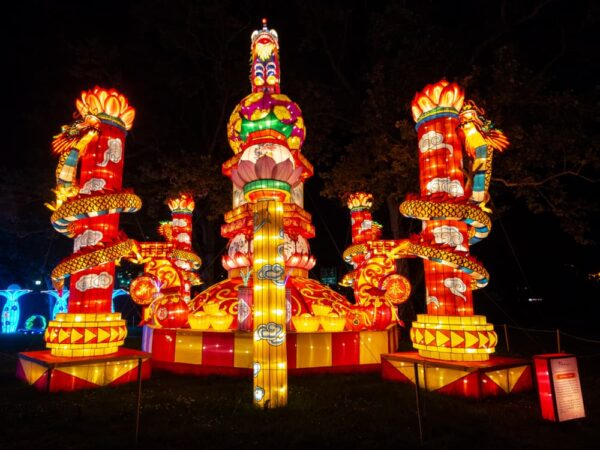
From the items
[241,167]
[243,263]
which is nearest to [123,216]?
[243,263]

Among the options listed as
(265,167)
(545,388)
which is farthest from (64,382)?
(545,388)

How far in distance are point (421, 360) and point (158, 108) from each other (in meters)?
18.3

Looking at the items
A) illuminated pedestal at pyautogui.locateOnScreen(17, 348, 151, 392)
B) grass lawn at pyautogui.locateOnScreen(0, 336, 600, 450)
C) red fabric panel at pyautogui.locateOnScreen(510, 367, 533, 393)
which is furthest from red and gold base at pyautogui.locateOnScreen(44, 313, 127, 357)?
red fabric panel at pyautogui.locateOnScreen(510, 367, 533, 393)

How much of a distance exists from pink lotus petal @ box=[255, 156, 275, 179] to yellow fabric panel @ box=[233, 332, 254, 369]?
13.4 feet

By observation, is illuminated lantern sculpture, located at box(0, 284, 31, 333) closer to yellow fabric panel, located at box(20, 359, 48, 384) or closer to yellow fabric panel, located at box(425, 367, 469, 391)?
yellow fabric panel, located at box(20, 359, 48, 384)

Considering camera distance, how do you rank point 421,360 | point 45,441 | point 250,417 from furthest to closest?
point 421,360, point 250,417, point 45,441

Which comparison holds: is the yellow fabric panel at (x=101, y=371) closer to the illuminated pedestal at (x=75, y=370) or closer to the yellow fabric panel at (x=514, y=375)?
the illuminated pedestal at (x=75, y=370)

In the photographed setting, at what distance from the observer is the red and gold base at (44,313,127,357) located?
315 inches

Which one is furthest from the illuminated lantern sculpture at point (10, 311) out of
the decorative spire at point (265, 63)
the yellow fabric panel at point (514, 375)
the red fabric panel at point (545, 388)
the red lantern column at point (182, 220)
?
the red fabric panel at point (545, 388)

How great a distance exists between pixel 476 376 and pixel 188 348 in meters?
6.18

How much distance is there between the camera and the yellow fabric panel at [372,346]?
33.0ft

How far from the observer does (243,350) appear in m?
9.38

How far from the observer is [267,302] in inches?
263

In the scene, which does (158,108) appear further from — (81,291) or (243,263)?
(81,291)
